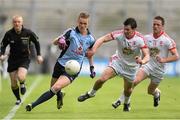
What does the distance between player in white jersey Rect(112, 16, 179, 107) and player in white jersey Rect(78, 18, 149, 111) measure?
73 cm

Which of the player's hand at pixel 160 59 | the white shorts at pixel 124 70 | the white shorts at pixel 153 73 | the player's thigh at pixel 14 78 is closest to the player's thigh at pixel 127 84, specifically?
the white shorts at pixel 124 70

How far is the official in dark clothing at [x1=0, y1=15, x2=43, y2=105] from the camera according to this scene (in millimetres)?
18141

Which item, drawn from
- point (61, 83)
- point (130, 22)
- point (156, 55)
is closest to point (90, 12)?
point (156, 55)

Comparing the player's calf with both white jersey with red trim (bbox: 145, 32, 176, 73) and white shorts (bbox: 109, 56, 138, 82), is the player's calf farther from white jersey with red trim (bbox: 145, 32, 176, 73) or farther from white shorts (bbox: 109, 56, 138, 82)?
white jersey with red trim (bbox: 145, 32, 176, 73)

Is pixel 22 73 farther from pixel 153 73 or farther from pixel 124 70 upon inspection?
pixel 153 73

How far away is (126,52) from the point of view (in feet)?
52.9

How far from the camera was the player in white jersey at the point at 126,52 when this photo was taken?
15.8 metres

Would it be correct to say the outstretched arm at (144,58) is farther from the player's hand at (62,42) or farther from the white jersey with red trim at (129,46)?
the player's hand at (62,42)

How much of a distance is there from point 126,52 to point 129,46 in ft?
0.71

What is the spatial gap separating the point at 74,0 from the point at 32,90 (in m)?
23.2

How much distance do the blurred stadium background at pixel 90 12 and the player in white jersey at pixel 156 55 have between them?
81.8ft

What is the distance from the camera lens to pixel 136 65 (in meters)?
16.4

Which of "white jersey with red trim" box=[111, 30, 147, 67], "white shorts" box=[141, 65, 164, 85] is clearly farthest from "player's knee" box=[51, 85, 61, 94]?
"white shorts" box=[141, 65, 164, 85]

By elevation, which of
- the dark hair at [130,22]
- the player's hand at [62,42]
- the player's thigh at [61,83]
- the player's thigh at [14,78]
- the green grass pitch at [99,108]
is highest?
the dark hair at [130,22]
